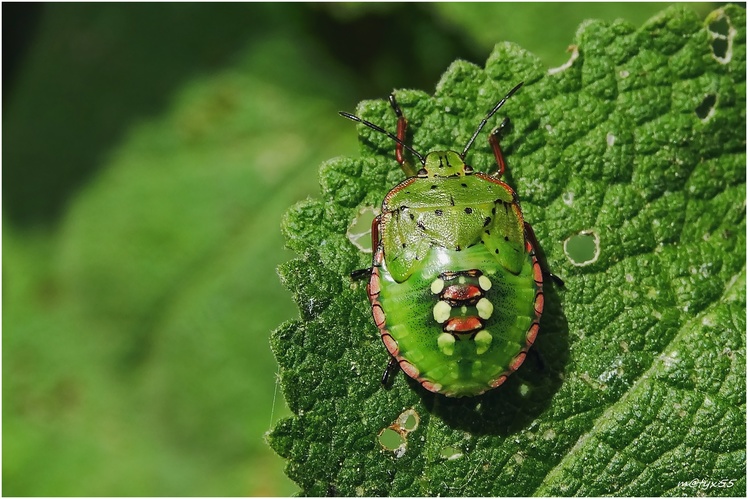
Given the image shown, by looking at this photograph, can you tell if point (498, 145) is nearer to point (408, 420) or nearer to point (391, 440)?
point (408, 420)

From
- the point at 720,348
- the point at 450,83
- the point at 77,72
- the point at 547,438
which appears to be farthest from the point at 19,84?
the point at 720,348

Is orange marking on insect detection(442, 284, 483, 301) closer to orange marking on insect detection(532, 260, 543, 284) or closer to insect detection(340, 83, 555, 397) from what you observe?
insect detection(340, 83, 555, 397)

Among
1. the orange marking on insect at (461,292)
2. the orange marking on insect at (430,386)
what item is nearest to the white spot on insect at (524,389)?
the orange marking on insect at (430,386)

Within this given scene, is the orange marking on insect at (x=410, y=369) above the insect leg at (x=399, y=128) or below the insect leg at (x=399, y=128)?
below

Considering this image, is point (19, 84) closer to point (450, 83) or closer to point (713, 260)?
point (450, 83)

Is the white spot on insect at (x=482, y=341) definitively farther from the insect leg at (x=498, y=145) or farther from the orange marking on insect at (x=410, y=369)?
the insect leg at (x=498, y=145)

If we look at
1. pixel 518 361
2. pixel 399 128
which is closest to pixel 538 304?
pixel 518 361
